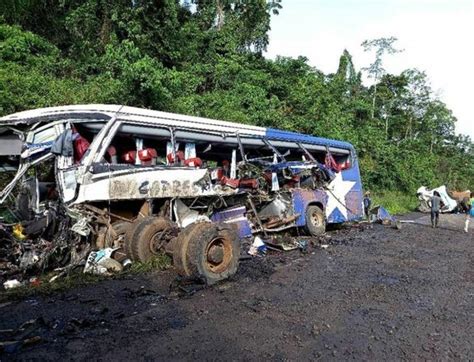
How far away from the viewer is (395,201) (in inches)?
987

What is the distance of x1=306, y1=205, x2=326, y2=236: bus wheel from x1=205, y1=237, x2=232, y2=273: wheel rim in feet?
14.4

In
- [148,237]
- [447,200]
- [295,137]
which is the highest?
[295,137]

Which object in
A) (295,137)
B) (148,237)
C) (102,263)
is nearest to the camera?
(102,263)

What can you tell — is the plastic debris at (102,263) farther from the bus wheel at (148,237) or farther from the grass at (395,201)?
the grass at (395,201)

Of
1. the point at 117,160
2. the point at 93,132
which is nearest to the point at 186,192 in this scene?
the point at 117,160

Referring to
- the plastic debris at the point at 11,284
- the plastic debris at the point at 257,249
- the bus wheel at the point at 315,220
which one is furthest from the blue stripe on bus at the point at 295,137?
the plastic debris at the point at 11,284

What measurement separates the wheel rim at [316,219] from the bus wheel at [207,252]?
181 inches

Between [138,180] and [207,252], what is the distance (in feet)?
4.87

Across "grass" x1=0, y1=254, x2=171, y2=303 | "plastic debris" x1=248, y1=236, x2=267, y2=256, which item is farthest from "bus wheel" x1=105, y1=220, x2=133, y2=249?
"plastic debris" x1=248, y1=236, x2=267, y2=256

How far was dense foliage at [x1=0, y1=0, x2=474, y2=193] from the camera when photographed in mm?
13781

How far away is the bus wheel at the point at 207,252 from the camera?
5906mm

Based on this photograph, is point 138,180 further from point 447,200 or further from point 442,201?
point 447,200

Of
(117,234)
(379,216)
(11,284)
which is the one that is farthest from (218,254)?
(379,216)

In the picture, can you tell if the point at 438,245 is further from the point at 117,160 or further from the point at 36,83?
the point at 36,83
